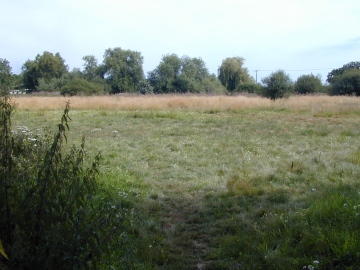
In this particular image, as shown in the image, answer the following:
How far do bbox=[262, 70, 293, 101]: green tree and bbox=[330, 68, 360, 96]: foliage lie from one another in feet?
39.2

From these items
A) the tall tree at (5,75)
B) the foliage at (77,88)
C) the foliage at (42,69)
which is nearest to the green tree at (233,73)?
the foliage at (42,69)

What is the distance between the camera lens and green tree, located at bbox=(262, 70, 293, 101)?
85.5ft

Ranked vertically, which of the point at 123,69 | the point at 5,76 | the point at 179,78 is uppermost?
the point at 123,69

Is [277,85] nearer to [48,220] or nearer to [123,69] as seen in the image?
[48,220]

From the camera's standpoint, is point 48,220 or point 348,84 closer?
point 48,220

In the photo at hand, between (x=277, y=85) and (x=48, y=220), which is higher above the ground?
(x=277, y=85)

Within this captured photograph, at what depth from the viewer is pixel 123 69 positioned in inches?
2142

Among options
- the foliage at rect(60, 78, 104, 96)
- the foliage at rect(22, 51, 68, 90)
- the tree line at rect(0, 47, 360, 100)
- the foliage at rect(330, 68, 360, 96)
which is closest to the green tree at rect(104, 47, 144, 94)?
the tree line at rect(0, 47, 360, 100)

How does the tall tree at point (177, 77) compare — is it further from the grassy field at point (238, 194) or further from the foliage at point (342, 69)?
the grassy field at point (238, 194)

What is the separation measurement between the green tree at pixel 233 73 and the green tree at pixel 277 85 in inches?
1349

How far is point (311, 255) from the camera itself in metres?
3.38

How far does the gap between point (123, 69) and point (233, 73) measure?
18.9 metres

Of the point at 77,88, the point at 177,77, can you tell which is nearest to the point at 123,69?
the point at 177,77

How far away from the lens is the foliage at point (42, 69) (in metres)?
51.6
